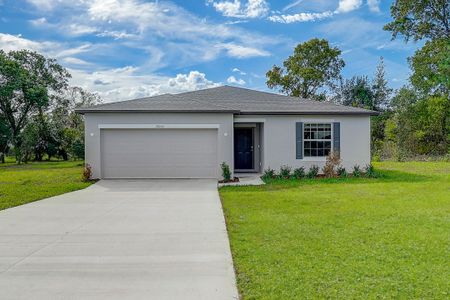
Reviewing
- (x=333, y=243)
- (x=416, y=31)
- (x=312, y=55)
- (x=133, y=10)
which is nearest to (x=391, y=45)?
(x=416, y=31)

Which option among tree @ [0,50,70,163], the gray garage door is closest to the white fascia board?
the gray garage door

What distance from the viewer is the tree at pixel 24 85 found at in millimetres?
27469

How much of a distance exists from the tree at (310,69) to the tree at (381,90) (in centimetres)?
323

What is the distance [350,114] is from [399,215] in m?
8.72

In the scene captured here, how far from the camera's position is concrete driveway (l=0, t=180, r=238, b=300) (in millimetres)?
4008

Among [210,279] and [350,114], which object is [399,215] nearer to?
[210,279]

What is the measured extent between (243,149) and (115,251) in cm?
1215

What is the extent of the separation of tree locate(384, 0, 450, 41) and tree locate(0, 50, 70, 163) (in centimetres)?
2527

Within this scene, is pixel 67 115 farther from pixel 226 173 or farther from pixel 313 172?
pixel 313 172

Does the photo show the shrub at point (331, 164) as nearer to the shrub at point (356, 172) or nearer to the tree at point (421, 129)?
the shrub at point (356, 172)

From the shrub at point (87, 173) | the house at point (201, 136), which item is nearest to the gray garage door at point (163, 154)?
the house at point (201, 136)

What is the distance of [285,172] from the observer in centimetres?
1505

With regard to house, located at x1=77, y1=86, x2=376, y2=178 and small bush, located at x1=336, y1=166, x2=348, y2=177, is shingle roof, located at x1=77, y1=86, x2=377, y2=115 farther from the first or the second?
small bush, located at x1=336, y1=166, x2=348, y2=177

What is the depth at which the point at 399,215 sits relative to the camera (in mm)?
7539
